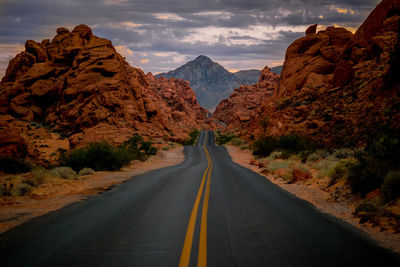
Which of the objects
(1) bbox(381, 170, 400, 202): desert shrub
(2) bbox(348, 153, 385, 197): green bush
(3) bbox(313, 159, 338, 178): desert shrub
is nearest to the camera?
(1) bbox(381, 170, 400, 202): desert shrub

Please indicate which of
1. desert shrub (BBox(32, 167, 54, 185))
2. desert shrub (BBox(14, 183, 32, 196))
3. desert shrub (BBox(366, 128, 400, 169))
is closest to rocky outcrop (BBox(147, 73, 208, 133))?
desert shrub (BBox(32, 167, 54, 185))

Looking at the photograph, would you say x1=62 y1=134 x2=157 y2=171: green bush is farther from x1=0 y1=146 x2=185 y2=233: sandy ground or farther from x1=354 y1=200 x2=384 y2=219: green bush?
x1=354 y1=200 x2=384 y2=219: green bush

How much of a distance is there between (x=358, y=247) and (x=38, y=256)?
544cm

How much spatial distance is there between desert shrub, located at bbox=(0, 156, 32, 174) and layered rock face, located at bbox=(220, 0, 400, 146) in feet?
52.4

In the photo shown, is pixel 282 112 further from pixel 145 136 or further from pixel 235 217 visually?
pixel 235 217

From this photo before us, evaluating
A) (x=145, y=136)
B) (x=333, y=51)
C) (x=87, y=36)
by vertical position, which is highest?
(x=87, y=36)

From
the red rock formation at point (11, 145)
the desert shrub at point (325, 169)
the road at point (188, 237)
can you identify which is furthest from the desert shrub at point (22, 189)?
the desert shrub at point (325, 169)

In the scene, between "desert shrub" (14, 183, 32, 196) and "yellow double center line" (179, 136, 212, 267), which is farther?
"desert shrub" (14, 183, 32, 196)

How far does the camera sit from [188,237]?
17.1ft

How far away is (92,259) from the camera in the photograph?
4.20 meters

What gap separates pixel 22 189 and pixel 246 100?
390 ft

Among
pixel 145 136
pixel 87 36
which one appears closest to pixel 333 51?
pixel 145 136

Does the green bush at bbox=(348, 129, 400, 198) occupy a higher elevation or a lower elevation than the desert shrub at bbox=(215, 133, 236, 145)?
higher

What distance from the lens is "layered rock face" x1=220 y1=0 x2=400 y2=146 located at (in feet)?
59.2
